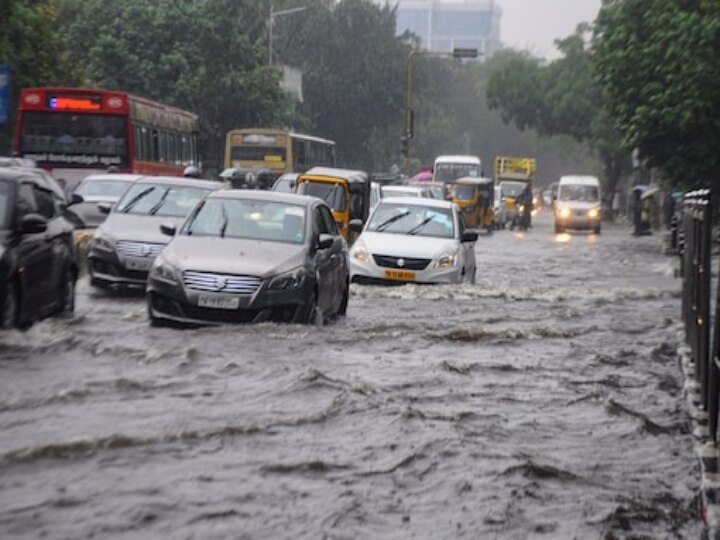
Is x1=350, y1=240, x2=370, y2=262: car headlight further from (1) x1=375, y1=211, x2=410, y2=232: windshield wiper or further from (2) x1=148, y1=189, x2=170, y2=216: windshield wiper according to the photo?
(2) x1=148, y1=189, x2=170, y2=216: windshield wiper

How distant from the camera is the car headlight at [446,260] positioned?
21.2m

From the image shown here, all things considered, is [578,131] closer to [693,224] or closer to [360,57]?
[360,57]

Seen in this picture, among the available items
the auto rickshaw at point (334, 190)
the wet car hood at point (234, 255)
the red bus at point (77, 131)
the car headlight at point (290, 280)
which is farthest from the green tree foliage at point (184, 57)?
the car headlight at point (290, 280)

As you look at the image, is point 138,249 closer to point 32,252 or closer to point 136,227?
point 136,227

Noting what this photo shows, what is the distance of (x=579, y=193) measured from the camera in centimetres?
5691

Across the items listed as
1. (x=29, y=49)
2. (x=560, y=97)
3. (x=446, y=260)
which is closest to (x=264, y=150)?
(x=29, y=49)

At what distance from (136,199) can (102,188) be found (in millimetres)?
5895

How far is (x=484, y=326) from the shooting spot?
16.9 metres

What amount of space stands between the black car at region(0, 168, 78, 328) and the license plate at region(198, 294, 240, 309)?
1477 mm

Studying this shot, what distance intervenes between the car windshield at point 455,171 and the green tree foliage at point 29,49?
79.1 ft

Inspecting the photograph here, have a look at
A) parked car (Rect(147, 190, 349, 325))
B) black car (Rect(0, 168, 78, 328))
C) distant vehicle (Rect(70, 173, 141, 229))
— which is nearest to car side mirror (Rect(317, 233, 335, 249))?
parked car (Rect(147, 190, 349, 325))

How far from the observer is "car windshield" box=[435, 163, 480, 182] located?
2527 inches

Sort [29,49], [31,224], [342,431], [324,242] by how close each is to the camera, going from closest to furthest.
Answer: [342,431] → [31,224] → [324,242] → [29,49]

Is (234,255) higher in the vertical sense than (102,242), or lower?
higher
